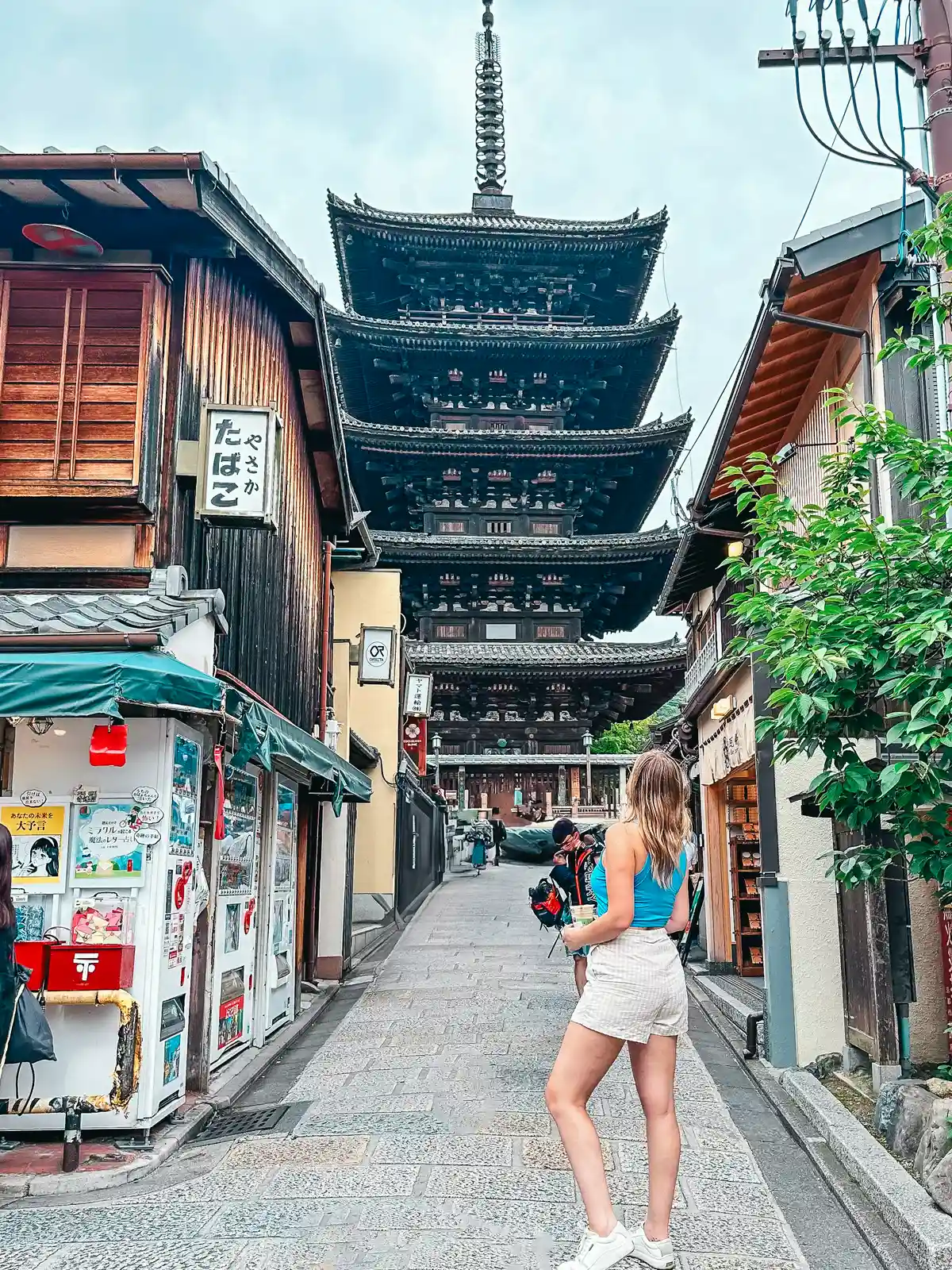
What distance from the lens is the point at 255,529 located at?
904cm

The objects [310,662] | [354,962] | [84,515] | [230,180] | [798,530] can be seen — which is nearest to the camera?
[84,515]

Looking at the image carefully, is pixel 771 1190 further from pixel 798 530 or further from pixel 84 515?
pixel 798 530

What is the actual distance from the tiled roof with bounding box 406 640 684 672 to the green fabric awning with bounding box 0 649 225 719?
24269mm

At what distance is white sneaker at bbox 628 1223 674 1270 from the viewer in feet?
13.2

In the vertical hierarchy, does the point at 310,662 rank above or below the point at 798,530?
below

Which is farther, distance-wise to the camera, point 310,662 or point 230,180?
point 310,662

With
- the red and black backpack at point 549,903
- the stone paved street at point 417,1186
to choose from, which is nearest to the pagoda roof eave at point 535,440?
the red and black backpack at point 549,903

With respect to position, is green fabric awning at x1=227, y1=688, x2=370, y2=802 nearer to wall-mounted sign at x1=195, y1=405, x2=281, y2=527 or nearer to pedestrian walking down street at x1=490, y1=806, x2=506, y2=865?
wall-mounted sign at x1=195, y1=405, x2=281, y2=527

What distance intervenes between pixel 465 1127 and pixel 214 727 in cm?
303

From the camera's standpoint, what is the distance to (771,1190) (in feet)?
17.9

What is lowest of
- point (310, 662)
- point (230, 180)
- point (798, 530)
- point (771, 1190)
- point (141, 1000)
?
point (771, 1190)

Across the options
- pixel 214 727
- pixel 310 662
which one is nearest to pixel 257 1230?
pixel 214 727

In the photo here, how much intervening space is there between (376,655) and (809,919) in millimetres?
8790

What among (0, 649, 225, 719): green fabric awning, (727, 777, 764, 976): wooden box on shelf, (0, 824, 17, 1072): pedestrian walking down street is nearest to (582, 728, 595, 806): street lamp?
(727, 777, 764, 976): wooden box on shelf
